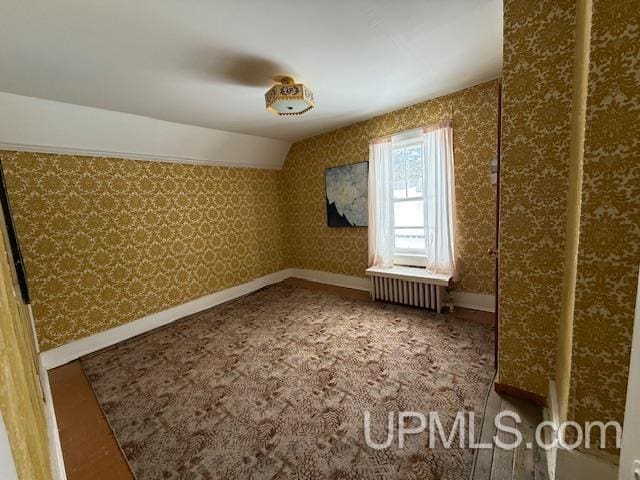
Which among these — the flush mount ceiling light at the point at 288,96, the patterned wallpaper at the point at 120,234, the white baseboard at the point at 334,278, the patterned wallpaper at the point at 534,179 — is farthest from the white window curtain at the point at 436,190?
the patterned wallpaper at the point at 120,234

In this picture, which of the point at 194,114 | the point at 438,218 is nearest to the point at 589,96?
the point at 438,218

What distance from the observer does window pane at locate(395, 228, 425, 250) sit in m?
3.51

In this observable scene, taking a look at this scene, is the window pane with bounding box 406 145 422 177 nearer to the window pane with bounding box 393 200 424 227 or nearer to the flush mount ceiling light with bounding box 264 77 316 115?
the window pane with bounding box 393 200 424 227

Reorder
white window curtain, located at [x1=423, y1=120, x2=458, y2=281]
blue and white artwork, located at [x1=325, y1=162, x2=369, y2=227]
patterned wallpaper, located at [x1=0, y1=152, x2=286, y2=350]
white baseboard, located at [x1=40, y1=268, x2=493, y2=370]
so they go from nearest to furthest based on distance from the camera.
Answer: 1. patterned wallpaper, located at [x1=0, y1=152, x2=286, y2=350]
2. white baseboard, located at [x1=40, y1=268, x2=493, y2=370]
3. white window curtain, located at [x1=423, y1=120, x2=458, y2=281]
4. blue and white artwork, located at [x1=325, y1=162, x2=369, y2=227]

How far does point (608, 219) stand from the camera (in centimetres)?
99

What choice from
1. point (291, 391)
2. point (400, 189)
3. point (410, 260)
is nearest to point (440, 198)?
point (400, 189)

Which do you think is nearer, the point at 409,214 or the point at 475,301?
the point at 475,301

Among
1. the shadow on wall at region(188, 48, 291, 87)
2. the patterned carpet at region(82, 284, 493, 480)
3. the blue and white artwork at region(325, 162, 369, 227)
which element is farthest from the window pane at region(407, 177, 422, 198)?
the shadow on wall at region(188, 48, 291, 87)

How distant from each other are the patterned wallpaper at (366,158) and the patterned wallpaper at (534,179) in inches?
57.0

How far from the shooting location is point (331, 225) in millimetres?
4281

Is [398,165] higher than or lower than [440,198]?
higher

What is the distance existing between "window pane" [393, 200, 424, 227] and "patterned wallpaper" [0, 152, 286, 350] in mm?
→ 2423

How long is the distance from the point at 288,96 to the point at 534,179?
72.0 inches

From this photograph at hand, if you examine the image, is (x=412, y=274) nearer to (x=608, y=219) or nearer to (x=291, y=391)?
(x=291, y=391)
